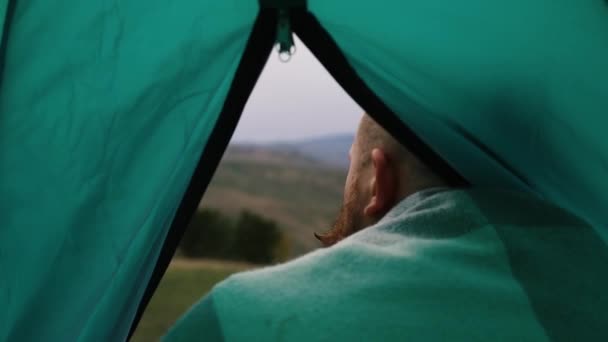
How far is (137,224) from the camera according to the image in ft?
3.60

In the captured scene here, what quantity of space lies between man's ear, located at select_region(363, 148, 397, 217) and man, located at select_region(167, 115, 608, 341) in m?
0.12

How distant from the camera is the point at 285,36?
3.40 ft

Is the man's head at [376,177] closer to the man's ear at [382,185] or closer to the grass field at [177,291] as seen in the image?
the man's ear at [382,185]

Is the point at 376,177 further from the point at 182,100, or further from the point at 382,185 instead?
the point at 182,100

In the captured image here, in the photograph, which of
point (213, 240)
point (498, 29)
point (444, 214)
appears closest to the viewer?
point (444, 214)

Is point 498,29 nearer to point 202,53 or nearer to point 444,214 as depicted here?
point 444,214

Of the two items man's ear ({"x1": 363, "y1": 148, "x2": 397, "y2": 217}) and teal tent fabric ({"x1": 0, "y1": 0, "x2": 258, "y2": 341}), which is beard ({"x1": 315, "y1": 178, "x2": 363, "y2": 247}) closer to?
man's ear ({"x1": 363, "y1": 148, "x2": 397, "y2": 217})

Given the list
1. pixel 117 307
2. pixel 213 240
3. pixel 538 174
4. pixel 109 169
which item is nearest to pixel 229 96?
pixel 109 169

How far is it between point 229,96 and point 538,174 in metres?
0.45

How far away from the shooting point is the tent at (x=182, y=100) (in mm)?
1012

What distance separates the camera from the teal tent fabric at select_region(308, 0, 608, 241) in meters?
1.03

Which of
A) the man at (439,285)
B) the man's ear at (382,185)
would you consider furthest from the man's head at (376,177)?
the man at (439,285)

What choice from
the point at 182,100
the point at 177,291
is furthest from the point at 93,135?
the point at 177,291

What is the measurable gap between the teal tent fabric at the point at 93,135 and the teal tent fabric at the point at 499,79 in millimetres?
177
